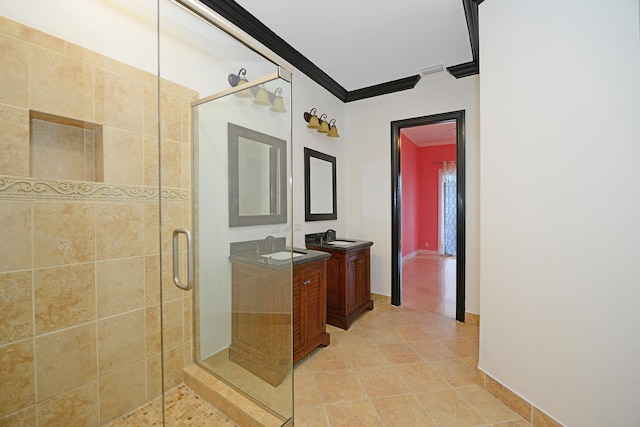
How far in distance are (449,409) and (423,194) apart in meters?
5.80

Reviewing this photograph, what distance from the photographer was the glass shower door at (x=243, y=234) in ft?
5.25

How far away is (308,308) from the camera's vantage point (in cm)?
212

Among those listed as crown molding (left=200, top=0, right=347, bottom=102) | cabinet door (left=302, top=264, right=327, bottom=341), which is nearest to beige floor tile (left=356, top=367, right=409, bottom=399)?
cabinet door (left=302, top=264, right=327, bottom=341)

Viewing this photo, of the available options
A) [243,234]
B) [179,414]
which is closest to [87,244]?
[243,234]

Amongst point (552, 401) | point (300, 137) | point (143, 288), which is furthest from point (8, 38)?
point (552, 401)

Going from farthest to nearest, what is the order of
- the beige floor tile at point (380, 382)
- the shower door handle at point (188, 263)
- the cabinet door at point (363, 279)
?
the cabinet door at point (363, 279)
the beige floor tile at point (380, 382)
the shower door handle at point (188, 263)

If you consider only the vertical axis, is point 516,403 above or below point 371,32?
below

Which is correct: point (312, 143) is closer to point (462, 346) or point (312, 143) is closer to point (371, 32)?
point (371, 32)

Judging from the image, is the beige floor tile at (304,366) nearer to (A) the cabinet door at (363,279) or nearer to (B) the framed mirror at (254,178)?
(A) the cabinet door at (363,279)

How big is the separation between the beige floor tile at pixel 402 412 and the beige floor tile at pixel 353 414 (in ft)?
0.15

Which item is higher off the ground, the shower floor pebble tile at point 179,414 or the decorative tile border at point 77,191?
the decorative tile border at point 77,191

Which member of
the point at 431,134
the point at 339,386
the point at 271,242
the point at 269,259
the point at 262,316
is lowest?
the point at 339,386

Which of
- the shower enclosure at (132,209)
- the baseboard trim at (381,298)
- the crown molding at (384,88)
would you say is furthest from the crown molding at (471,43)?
the baseboard trim at (381,298)

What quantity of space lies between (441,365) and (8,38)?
3.10m
